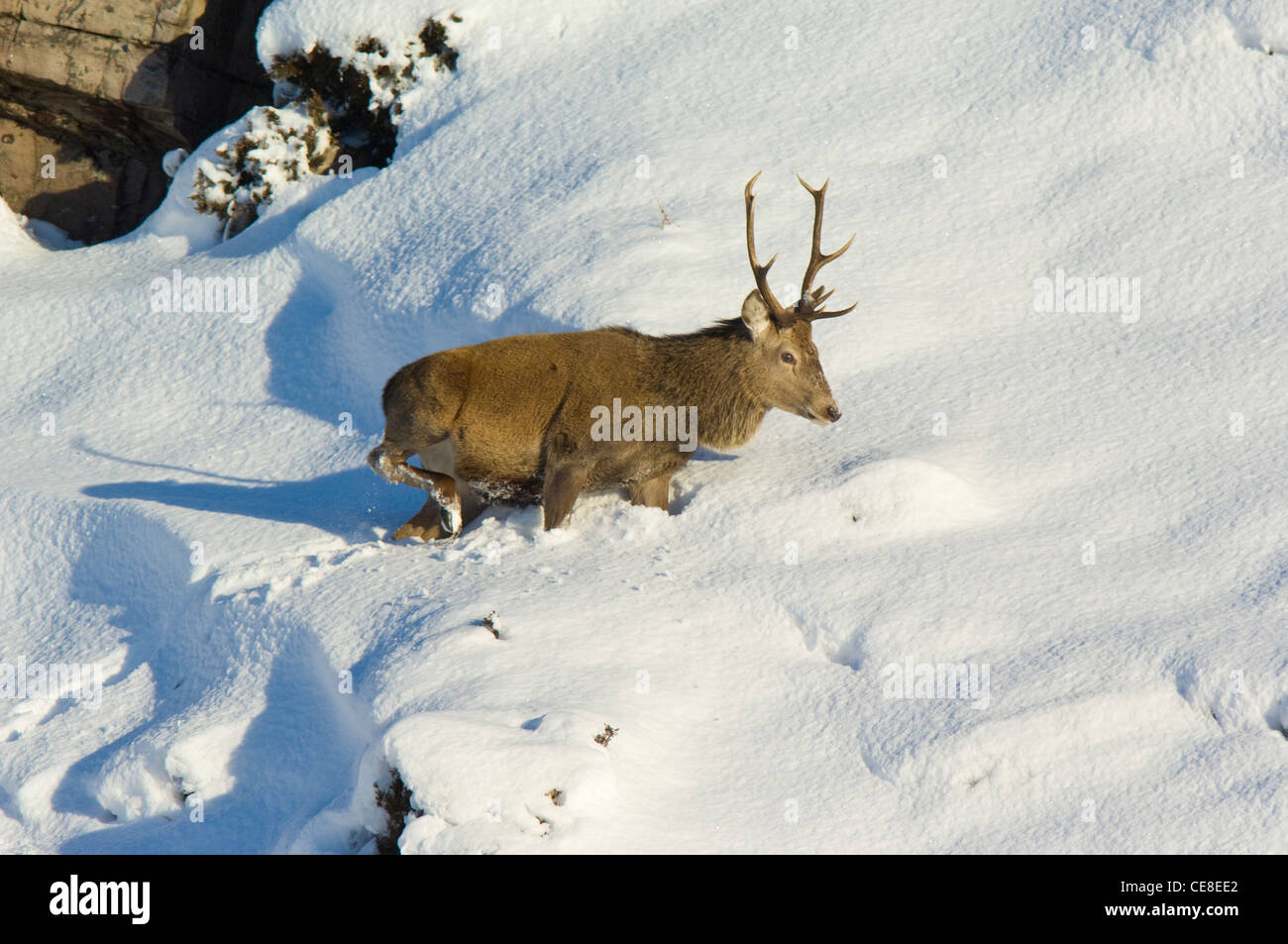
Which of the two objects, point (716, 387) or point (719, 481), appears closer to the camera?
point (719, 481)

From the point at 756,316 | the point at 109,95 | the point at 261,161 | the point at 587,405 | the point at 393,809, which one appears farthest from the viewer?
the point at 109,95

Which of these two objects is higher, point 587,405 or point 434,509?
point 587,405

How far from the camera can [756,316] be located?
6.03 meters

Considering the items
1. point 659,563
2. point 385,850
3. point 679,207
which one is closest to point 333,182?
point 679,207

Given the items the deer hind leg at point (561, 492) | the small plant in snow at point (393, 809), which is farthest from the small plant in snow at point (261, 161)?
the small plant in snow at point (393, 809)

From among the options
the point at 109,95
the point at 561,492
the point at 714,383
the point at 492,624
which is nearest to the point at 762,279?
the point at 714,383

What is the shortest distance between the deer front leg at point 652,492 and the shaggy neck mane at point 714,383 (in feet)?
1.14

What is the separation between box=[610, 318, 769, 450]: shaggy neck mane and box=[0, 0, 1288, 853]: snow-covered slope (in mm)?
196

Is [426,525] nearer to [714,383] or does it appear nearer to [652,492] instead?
[652,492]

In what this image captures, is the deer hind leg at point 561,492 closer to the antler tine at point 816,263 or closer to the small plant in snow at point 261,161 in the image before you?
the antler tine at point 816,263

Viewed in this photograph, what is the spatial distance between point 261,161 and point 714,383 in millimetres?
4435

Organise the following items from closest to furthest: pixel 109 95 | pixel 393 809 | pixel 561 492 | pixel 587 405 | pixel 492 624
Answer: pixel 393 809 < pixel 492 624 < pixel 561 492 < pixel 587 405 < pixel 109 95

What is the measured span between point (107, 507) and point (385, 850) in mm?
3110

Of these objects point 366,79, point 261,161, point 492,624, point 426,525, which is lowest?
point 492,624
